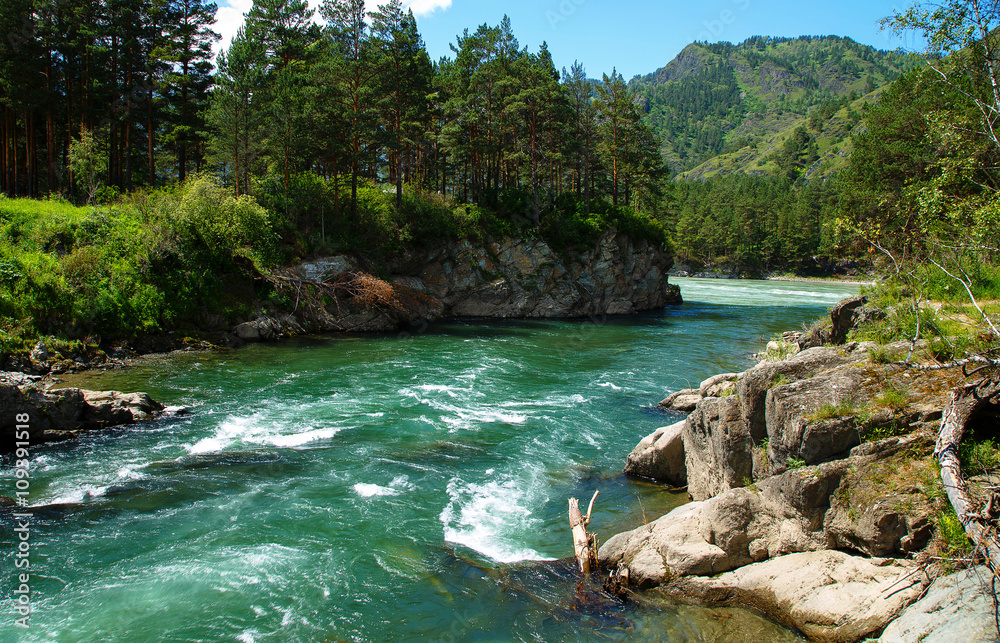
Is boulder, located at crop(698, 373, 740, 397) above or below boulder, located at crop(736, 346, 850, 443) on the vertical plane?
below

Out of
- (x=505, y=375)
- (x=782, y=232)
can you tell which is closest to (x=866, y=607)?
(x=505, y=375)

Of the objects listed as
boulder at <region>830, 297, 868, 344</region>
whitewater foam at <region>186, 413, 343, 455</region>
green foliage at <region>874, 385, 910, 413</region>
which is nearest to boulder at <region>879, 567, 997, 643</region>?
green foliage at <region>874, 385, 910, 413</region>

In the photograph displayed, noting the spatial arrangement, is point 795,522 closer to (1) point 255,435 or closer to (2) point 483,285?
(1) point 255,435

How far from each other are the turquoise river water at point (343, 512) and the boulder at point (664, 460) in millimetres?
419

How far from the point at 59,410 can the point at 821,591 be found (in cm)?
1645

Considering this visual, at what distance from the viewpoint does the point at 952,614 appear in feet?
17.5

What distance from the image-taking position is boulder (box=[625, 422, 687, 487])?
→ 11530mm

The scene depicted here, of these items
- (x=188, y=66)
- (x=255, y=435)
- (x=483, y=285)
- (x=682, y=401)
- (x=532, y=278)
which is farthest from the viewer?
(x=532, y=278)

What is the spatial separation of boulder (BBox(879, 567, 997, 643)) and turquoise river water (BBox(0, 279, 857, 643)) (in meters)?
1.34

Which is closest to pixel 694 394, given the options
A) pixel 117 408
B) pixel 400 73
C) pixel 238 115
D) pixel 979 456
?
pixel 979 456

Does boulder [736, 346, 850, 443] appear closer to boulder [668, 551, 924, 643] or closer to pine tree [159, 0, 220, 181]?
boulder [668, 551, 924, 643]

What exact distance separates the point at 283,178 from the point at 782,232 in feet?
328

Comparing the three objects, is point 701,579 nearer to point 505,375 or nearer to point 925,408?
point 925,408

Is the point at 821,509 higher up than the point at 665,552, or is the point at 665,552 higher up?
the point at 821,509
